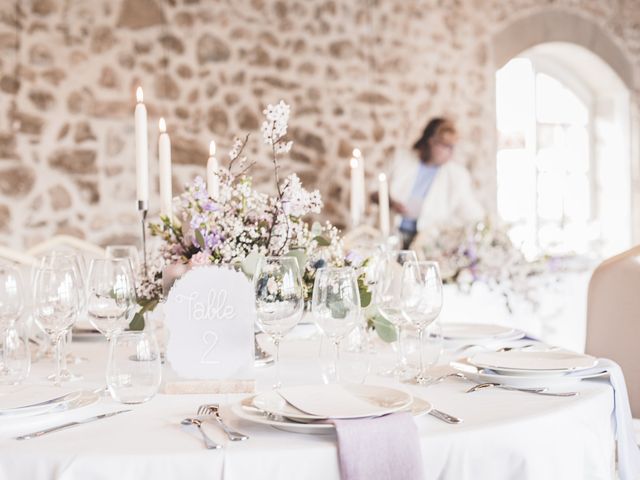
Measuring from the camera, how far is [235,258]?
1.63 meters

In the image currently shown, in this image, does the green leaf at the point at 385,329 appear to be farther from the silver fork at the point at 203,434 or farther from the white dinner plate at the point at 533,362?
the silver fork at the point at 203,434

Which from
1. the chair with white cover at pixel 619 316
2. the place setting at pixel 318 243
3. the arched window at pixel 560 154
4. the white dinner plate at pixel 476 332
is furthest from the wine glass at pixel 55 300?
the arched window at pixel 560 154

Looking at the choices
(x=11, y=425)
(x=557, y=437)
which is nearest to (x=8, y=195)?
(x=11, y=425)

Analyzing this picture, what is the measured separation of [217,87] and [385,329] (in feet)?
12.7

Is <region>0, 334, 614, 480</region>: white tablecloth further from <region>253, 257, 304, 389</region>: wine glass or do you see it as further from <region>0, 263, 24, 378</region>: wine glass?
<region>0, 263, 24, 378</region>: wine glass

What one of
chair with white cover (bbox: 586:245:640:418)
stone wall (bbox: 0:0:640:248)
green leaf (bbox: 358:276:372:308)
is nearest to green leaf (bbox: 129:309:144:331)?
green leaf (bbox: 358:276:372:308)

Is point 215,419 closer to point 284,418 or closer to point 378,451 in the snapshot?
point 284,418

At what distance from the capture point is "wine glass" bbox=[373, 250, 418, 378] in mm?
1544

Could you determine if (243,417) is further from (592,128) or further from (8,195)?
(592,128)

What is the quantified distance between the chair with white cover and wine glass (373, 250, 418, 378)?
0.80 metres

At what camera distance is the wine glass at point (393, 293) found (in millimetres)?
1544

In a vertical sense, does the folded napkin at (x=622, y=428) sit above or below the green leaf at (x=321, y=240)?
below

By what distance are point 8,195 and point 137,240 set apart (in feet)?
2.64

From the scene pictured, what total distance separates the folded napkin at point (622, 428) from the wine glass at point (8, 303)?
1.05m
